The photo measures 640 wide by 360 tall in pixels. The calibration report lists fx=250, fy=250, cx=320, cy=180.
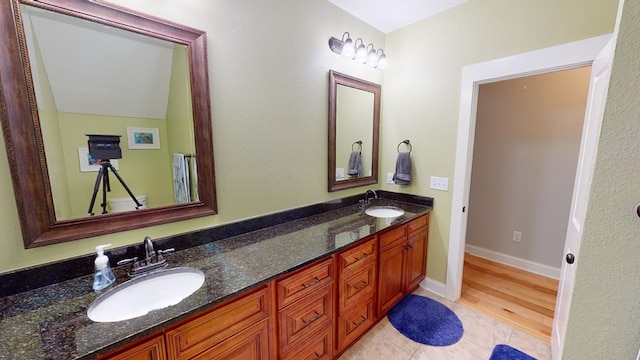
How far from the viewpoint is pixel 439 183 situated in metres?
2.29

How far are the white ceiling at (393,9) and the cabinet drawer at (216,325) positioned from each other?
7.18 ft

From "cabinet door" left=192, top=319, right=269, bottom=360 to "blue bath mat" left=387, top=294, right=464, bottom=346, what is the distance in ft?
4.04

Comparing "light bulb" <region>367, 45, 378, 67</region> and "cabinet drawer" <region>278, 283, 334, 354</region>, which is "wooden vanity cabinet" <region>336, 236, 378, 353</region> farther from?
"light bulb" <region>367, 45, 378, 67</region>

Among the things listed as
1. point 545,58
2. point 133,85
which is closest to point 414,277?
point 545,58

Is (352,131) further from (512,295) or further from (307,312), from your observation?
(512,295)

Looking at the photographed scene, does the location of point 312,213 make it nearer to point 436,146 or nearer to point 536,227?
point 436,146

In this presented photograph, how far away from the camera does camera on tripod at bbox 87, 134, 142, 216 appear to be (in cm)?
115

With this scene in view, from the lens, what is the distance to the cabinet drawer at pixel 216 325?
920 mm

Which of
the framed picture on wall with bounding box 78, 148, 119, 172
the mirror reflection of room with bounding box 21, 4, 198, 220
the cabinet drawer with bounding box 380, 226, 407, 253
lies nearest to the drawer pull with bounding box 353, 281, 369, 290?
the cabinet drawer with bounding box 380, 226, 407, 253

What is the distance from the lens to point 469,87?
2035 millimetres

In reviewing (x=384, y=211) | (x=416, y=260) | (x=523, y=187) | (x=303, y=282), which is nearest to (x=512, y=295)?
(x=416, y=260)

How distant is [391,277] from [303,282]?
3.19 feet

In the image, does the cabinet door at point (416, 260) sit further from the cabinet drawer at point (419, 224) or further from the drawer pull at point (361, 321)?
the drawer pull at point (361, 321)

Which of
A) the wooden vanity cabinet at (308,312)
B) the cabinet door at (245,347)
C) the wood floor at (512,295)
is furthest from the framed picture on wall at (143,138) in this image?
the wood floor at (512,295)
